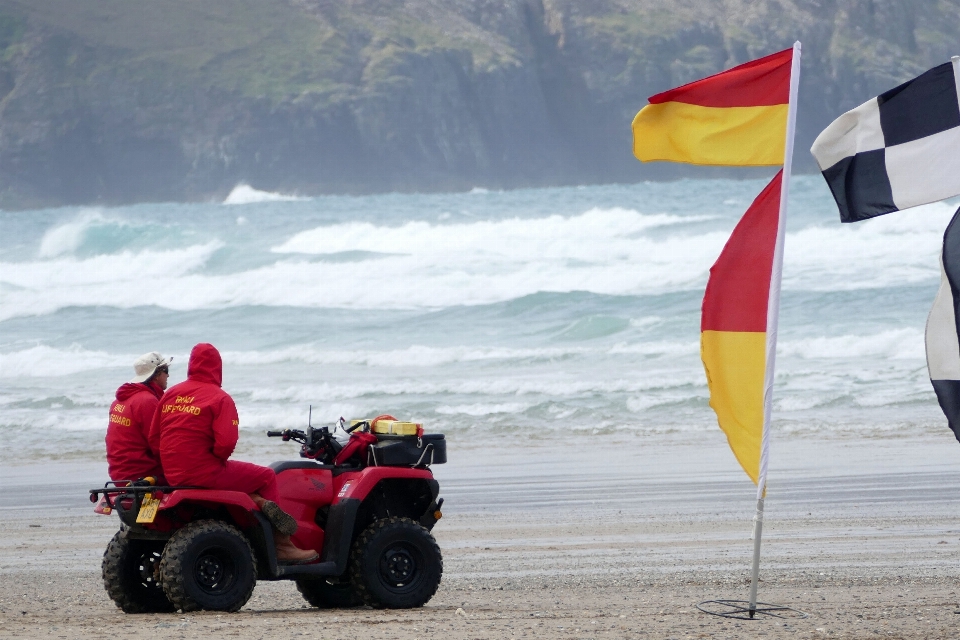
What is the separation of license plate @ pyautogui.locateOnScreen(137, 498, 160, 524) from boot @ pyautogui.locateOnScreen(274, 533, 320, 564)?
2.12 ft

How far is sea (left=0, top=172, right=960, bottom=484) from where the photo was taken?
55.5ft

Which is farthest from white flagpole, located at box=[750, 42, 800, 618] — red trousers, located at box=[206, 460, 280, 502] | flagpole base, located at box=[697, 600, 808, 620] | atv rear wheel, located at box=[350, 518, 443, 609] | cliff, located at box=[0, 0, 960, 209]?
cliff, located at box=[0, 0, 960, 209]

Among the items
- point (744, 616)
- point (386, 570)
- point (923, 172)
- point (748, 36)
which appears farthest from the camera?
point (748, 36)

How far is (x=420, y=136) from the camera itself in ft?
318

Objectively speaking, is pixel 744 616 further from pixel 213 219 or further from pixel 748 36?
pixel 748 36

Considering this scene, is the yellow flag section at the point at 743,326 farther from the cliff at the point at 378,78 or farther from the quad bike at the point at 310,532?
the cliff at the point at 378,78

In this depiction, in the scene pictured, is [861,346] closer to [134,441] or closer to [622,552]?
[622,552]

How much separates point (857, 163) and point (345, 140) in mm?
90029

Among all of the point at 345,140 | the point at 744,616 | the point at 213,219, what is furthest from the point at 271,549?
the point at 345,140

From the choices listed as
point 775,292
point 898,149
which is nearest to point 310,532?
point 775,292

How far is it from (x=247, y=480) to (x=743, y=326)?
2483 mm

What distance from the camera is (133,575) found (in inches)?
280

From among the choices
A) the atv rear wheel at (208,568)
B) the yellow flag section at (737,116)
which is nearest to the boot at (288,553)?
the atv rear wheel at (208,568)

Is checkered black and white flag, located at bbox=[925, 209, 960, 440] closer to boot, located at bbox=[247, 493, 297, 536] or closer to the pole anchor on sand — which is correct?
the pole anchor on sand
